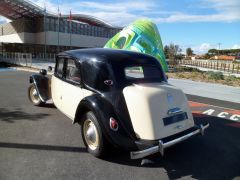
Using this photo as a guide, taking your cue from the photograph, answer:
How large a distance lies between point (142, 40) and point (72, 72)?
2028cm

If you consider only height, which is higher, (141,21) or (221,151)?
(141,21)

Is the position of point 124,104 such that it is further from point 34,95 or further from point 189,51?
point 189,51

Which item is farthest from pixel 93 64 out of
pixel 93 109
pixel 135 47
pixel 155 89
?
pixel 135 47

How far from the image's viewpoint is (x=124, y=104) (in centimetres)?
427

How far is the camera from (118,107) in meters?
4.26

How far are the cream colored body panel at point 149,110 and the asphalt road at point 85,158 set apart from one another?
48cm

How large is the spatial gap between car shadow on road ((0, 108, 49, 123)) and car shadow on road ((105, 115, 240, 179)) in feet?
9.87

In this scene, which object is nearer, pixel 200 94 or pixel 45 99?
pixel 45 99

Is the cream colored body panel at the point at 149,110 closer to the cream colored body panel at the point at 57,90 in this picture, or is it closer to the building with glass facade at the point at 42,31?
the cream colored body panel at the point at 57,90

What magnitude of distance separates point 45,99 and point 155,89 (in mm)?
3831

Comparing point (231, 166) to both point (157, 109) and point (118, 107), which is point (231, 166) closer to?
point (157, 109)

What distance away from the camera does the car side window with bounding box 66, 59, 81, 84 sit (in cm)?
522

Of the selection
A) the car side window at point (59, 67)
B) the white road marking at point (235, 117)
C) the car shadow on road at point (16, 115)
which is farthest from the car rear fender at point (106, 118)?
the white road marking at point (235, 117)

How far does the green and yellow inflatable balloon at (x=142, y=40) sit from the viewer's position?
24750 mm
